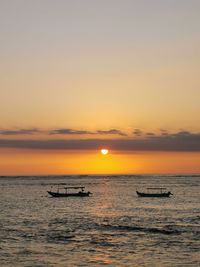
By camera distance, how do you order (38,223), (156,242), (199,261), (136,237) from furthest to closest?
(38,223), (136,237), (156,242), (199,261)

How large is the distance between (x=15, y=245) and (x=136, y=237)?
38.8 feet

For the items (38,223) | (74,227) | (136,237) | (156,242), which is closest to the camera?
(156,242)

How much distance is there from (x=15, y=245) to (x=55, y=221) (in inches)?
806

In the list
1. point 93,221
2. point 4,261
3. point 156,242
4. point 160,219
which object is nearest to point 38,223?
point 93,221

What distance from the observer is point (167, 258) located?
37.1 meters

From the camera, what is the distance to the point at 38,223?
60.3 m

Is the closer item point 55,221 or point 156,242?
point 156,242

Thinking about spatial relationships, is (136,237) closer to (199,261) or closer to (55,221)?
(199,261)

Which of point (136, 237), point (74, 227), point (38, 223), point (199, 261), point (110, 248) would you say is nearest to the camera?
point (199, 261)

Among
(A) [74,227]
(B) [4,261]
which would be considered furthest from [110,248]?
(A) [74,227]

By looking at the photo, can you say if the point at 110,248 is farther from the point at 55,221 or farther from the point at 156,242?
the point at 55,221

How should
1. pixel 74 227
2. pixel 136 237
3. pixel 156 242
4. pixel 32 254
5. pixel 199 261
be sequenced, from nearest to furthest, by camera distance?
pixel 199 261
pixel 32 254
pixel 156 242
pixel 136 237
pixel 74 227

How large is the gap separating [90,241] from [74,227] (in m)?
11.1

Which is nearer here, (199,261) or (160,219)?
(199,261)
